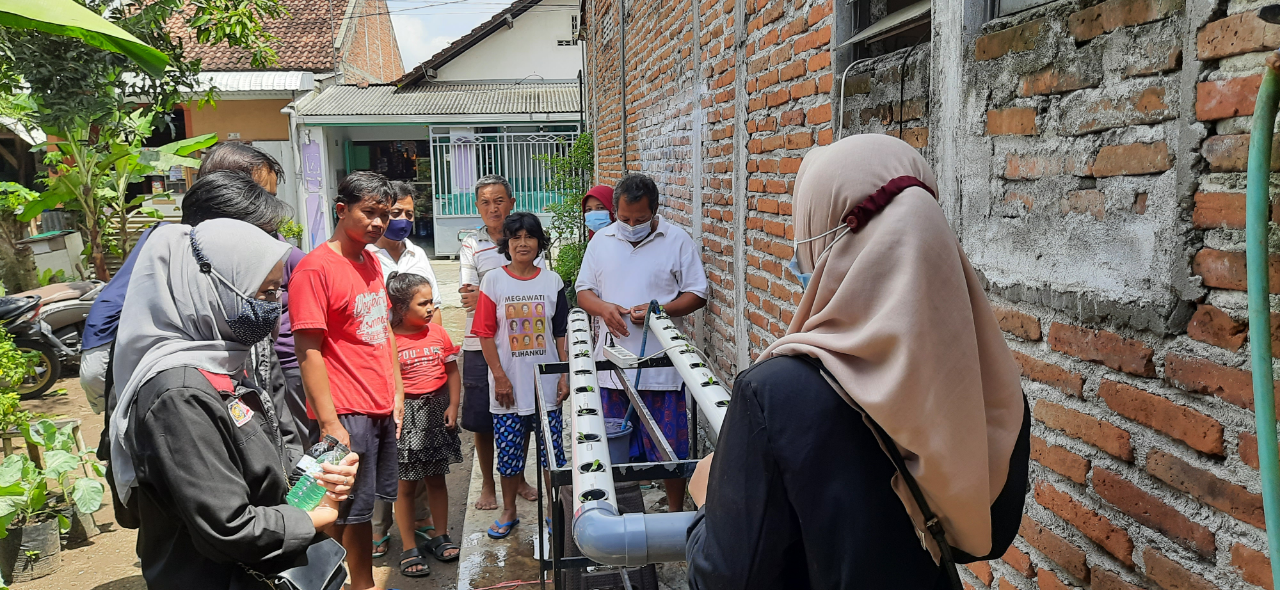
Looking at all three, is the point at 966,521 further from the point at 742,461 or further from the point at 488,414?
the point at 488,414

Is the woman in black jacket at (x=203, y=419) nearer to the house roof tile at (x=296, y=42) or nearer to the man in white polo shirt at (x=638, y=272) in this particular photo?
the man in white polo shirt at (x=638, y=272)

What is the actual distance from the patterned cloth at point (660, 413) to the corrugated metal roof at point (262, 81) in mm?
15661

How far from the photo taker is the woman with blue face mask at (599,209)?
18.7 ft

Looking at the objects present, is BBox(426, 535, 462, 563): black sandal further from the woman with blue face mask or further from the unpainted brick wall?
the unpainted brick wall

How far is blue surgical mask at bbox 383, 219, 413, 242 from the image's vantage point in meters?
4.27

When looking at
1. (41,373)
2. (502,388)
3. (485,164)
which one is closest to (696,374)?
(502,388)

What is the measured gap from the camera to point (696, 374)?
222 cm

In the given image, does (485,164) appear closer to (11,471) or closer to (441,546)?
(441,546)

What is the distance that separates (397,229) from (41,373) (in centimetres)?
562

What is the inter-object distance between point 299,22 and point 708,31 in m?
20.0

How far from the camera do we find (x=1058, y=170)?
1704 millimetres

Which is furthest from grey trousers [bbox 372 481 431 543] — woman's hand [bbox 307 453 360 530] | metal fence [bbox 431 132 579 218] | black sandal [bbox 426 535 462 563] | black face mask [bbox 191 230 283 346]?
metal fence [bbox 431 132 579 218]

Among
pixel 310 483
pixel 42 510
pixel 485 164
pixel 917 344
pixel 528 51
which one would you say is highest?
pixel 528 51

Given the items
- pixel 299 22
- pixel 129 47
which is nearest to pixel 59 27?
pixel 129 47
